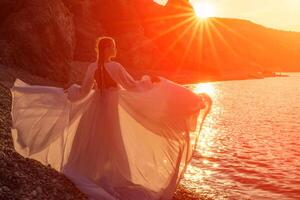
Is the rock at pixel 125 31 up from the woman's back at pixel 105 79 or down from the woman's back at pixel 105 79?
up

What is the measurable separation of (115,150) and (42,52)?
29.3 metres

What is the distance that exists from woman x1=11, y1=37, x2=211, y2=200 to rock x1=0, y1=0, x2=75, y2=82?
2544 cm

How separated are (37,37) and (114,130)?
96.6 feet

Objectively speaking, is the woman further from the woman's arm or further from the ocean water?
the ocean water

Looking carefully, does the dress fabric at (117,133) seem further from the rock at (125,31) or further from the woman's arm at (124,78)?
the rock at (125,31)

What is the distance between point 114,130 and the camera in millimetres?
10047

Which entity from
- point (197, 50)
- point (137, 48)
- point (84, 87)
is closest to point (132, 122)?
point (84, 87)

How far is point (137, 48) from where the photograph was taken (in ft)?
289

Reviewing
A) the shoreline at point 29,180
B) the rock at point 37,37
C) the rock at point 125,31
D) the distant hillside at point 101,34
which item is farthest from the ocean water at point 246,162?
the rock at point 125,31

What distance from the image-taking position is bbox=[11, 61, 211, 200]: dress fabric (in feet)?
32.6

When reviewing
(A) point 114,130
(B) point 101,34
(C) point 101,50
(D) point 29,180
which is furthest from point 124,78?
(B) point 101,34

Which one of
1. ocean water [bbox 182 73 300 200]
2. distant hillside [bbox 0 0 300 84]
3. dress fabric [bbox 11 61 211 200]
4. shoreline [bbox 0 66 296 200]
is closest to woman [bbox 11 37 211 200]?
dress fabric [bbox 11 61 211 200]

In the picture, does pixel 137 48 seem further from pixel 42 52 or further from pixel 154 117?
pixel 154 117

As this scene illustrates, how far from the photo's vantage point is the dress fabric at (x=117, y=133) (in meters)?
9.92
